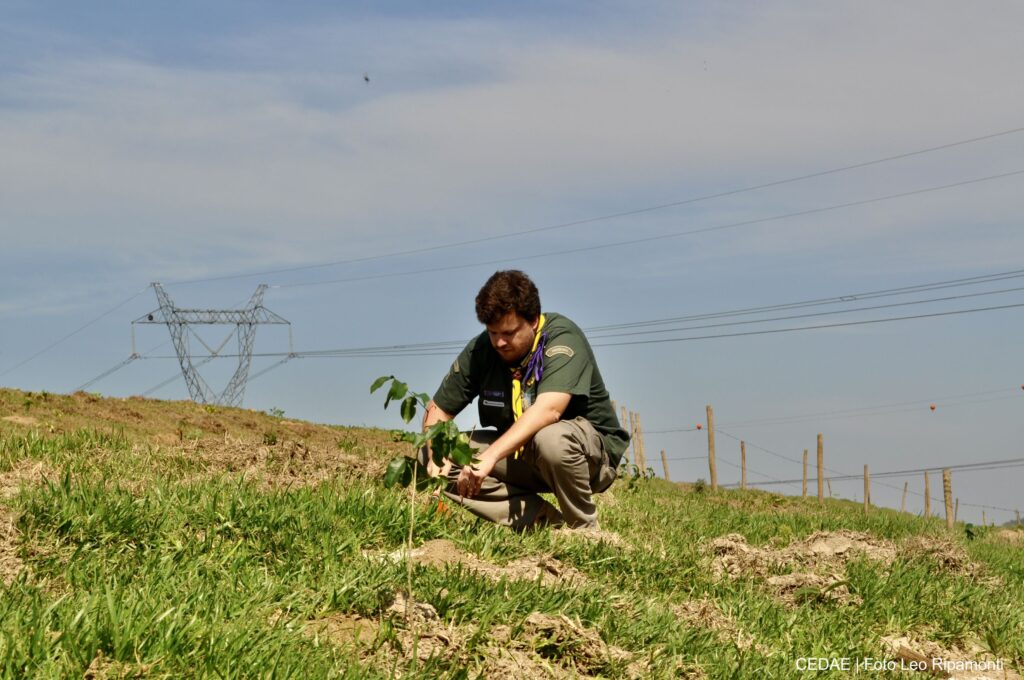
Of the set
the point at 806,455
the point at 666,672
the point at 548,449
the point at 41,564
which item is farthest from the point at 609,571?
the point at 806,455

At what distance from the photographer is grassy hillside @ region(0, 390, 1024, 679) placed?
137 inches

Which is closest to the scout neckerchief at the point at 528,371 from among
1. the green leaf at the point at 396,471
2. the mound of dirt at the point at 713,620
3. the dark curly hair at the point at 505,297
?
the dark curly hair at the point at 505,297

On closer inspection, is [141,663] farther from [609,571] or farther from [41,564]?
[609,571]

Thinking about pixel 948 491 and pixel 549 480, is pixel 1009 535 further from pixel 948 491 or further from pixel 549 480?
pixel 549 480

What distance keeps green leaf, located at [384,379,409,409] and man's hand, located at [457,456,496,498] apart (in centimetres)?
132

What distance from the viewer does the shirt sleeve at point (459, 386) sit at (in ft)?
23.0

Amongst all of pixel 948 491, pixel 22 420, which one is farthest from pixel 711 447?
pixel 22 420

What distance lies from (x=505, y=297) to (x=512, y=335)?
276 millimetres

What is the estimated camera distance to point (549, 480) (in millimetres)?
6527

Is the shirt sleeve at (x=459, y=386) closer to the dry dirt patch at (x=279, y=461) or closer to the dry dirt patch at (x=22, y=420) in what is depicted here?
the dry dirt patch at (x=279, y=461)

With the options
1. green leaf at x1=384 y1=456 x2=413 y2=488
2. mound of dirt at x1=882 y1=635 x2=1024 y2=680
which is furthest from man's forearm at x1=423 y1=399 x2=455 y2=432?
mound of dirt at x1=882 y1=635 x2=1024 y2=680

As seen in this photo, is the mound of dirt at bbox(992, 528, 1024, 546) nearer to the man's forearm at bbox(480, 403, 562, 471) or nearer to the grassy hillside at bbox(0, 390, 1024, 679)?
the grassy hillside at bbox(0, 390, 1024, 679)

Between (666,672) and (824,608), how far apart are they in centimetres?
216

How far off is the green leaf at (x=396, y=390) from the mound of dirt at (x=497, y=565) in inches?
31.0
